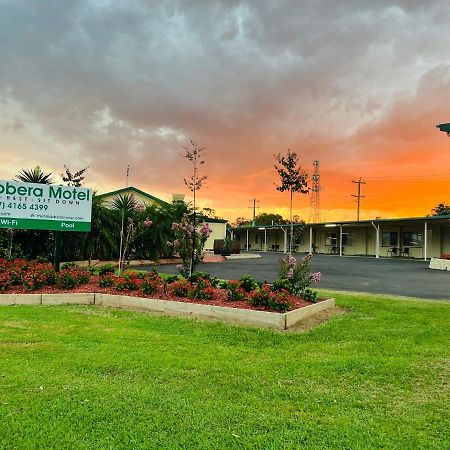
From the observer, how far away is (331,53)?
13094 mm

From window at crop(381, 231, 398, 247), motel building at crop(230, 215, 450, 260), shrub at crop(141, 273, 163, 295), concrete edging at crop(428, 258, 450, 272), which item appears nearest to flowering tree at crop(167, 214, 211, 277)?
shrub at crop(141, 273, 163, 295)

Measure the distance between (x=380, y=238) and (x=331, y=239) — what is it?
17.7 ft

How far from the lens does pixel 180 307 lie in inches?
305

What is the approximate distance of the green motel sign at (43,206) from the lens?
10.6m

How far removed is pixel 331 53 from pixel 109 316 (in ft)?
33.8

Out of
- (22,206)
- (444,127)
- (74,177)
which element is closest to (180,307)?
(22,206)

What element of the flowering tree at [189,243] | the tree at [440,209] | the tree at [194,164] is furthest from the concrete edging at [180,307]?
the tree at [440,209]

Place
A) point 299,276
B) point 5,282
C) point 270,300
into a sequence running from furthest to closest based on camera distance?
1. point 5,282
2. point 299,276
3. point 270,300

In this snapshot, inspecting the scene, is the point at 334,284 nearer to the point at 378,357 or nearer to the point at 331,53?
the point at 331,53

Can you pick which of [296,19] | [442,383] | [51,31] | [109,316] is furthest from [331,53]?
[442,383]

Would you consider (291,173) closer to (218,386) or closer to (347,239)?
(218,386)

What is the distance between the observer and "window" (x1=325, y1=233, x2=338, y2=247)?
130ft

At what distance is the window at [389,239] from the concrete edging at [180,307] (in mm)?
28043

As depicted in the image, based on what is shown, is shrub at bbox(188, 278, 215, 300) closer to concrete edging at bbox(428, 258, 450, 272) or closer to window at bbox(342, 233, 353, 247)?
concrete edging at bbox(428, 258, 450, 272)
